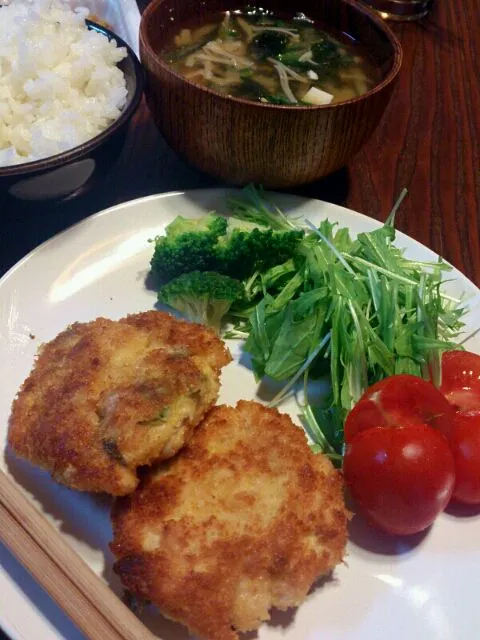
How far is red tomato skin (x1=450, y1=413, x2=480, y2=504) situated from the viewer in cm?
173

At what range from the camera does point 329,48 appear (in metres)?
2.76

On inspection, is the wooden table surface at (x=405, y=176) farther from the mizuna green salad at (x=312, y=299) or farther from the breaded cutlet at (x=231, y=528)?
the breaded cutlet at (x=231, y=528)

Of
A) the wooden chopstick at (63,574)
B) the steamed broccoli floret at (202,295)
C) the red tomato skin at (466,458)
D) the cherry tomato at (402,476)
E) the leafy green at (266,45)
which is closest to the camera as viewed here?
the wooden chopstick at (63,574)

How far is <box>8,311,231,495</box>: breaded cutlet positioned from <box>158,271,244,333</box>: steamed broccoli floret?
167mm

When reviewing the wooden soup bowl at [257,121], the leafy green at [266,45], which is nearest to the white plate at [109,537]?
the wooden soup bowl at [257,121]

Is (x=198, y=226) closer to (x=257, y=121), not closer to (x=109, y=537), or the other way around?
(x=257, y=121)

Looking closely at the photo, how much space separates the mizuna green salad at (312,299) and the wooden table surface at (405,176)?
463 millimetres

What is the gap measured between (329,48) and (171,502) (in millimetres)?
2176

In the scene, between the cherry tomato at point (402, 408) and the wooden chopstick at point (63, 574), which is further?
the cherry tomato at point (402, 408)

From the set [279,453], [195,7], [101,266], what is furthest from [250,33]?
[279,453]

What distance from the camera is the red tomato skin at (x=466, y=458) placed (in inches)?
68.3

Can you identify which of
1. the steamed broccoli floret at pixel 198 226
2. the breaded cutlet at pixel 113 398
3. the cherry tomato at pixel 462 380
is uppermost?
the steamed broccoli floret at pixel 198 226

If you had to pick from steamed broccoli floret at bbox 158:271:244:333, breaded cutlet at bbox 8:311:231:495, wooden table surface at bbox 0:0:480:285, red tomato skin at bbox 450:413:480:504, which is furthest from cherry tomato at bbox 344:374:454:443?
wooden table surface at bbox 0:0:480:285

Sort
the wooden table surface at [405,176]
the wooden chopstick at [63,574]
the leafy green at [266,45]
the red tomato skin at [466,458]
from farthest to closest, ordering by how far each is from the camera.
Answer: the leafy green at [266,45], the wooden table surface at [405,176], the red tomato skin at [466,458], the wooden chopstick at [63,574]
